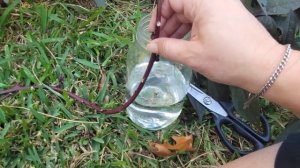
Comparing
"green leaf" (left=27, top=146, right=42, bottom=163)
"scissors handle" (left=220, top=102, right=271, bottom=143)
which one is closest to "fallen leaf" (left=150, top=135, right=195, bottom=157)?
"scissors handle" (left=220, top=102, right=271, bottom=143)

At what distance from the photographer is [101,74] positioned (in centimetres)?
139

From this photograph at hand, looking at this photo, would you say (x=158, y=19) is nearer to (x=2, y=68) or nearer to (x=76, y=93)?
(x=76, y=93)

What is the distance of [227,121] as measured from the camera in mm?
1327

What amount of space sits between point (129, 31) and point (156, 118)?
308 millimetres

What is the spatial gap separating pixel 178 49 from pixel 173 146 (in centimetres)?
42

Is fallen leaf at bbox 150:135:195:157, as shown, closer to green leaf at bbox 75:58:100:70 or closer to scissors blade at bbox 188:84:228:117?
scissors blade at bbox 188:84:228:117

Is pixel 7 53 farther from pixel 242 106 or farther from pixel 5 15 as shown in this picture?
pixel 242 106

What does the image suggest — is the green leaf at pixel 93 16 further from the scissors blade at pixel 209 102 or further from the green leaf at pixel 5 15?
the scissors blade at pixel 209 102

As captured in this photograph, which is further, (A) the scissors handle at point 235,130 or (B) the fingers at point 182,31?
(A) the scissors handle at point 235,130

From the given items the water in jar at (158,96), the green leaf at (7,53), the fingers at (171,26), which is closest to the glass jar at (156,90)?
the water in jar at (158,96)

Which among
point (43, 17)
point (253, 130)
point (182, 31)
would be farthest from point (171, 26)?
point (43, 17)

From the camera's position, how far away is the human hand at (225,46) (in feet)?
2.93

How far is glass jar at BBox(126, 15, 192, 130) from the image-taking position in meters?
1.32

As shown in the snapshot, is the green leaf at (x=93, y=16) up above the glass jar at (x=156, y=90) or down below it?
above
